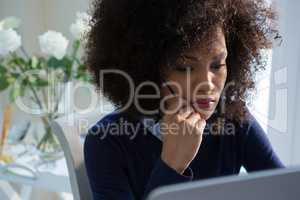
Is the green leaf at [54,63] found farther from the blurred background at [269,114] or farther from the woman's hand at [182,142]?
the woman's hand at [182,142]

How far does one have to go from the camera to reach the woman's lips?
60 centimetres

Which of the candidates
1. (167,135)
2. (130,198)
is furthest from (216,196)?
(130,198)

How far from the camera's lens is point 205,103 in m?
0.61

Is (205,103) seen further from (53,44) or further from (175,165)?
(53,44)

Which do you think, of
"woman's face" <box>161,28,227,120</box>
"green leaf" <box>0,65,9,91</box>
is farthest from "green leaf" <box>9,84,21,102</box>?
"woman's face" <box>161,28,227,120</box>

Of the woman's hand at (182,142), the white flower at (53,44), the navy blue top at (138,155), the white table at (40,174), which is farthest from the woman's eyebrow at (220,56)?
the white table at (40,174)

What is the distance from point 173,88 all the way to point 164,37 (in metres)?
0.10

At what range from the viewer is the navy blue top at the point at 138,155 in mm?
708

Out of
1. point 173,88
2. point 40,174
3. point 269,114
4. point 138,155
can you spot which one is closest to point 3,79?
point 40,174

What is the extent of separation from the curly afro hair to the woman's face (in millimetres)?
16

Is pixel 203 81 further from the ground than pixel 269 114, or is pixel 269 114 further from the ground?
pixel 203 81

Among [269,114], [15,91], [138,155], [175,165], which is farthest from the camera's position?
[269,114]

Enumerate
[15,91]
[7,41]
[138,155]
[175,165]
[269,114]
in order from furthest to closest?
[269,114], [15,91], [7,41], [138,155], [175,165]

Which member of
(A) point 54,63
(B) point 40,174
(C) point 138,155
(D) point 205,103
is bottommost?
(B) point 40,174
